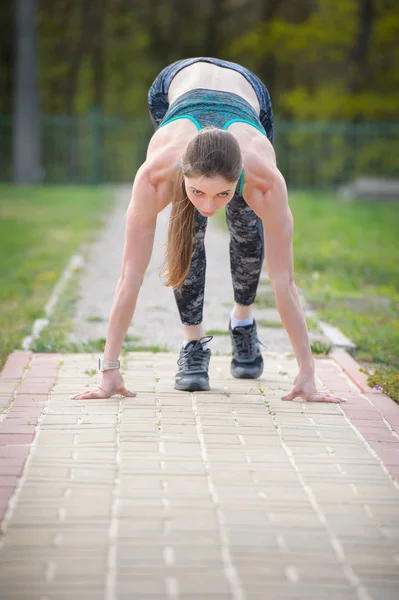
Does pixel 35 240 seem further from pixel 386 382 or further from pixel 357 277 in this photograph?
pixel 386 382

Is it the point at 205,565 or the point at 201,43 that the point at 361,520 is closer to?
the point at 205,565

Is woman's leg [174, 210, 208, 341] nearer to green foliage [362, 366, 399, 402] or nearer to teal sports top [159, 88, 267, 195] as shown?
teal sports top [159, 88, 267, 195]

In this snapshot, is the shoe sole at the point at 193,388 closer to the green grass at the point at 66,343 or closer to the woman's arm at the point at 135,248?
the woman's arm at the point at 135,248

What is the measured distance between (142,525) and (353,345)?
10.8 feet

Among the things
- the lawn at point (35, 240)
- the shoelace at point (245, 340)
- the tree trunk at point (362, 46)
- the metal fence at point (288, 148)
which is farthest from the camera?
the tree trunk at point (362, 46)

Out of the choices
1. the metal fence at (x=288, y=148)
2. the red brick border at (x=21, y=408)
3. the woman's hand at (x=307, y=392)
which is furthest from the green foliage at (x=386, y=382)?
the metal fence at (x=288, y=148)

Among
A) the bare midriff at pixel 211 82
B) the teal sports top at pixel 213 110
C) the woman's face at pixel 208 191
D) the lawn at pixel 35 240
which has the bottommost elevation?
the lawn at pixel 35 240

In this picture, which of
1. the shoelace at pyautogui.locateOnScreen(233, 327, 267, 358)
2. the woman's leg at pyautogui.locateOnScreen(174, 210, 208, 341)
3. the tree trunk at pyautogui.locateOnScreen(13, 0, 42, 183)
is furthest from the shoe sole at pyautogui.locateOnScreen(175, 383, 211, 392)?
the tree trunk at pyautogui.locateOnScreen(13, 0, 42, 183)

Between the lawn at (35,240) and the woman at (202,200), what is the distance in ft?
4.63

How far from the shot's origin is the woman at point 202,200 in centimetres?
393

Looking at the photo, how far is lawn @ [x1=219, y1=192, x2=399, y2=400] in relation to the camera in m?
6.16

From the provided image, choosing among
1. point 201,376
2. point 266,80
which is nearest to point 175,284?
point 201,376

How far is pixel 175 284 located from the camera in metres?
4.44

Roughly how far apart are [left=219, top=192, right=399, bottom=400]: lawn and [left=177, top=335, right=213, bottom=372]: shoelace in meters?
0.96
